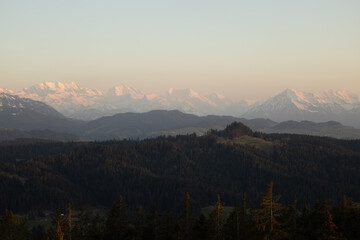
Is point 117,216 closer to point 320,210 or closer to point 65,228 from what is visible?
point 65,228

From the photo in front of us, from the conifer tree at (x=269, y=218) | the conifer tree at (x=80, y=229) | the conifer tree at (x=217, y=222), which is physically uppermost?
the conifer tree at (x=269, y=218)

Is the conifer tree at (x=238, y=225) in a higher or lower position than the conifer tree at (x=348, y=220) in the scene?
lower

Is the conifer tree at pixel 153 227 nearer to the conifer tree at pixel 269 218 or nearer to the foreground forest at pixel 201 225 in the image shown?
the foreground forest at pixel 201 225

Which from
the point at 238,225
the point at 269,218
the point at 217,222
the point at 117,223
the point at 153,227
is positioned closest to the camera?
the point at 269,218

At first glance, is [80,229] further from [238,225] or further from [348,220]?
[348,220]

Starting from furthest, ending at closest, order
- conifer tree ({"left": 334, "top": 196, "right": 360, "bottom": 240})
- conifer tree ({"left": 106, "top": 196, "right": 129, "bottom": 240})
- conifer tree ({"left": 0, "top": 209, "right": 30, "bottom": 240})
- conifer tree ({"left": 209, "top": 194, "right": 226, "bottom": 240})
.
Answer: conifer tree ({"left": 0, "top": 209, "right": 30, "bottom": 240}) < conifer tree ({"left": 106, "top": 196, "right": 129, "bottom": 240}) < conifer tree ({"left": 209, "top": 194, "right": 226, "bottom": 240}) < conifer tree ({"left": 334, "top": 196, "right": 360, "bottom": 240})

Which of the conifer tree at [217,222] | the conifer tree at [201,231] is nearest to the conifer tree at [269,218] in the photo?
the conifer tree at [217,222]

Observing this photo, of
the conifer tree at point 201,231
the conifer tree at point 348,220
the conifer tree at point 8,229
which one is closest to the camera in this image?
the conifer tree at point 348,220

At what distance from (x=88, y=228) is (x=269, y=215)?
185 feet

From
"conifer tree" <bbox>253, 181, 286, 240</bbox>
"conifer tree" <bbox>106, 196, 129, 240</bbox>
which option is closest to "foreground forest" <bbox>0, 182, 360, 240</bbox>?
"conifer tree" <bbox>106, 196, 129, 240</bbox>

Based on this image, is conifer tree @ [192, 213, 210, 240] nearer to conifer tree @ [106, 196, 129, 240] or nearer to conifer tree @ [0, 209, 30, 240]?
conifer tree @ [106, 196, 129, 240]

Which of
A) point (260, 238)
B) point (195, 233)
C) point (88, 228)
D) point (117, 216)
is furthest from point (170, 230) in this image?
point (260, 238)

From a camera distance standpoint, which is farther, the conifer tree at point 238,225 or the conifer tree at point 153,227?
the conifer tree at point 153,227

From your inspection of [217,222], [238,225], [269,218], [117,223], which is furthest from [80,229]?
[269,218]
